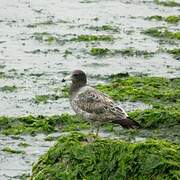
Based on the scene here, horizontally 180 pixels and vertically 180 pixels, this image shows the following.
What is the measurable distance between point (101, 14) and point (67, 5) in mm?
1374

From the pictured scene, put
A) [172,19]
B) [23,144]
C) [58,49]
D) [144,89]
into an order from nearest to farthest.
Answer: [23,144], [144,89], [58,49], [172,19]

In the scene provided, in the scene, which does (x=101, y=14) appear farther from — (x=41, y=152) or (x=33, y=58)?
(x=41, y=152)

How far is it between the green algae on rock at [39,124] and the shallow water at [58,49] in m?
0.32

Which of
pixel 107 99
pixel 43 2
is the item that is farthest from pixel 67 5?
pixel 107 99

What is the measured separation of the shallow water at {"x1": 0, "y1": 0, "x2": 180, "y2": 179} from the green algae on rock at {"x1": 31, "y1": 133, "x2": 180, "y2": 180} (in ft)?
7.88

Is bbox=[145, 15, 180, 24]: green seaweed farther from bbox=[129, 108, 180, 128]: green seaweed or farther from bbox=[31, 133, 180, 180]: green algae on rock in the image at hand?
bbox=[31, 133, 180, 180]: green algae on rock

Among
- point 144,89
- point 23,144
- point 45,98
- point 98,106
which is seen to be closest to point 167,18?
point 144,89

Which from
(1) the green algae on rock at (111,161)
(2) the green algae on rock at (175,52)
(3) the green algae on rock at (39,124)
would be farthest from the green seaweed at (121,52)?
(1) the green algae on rock at (111,161)

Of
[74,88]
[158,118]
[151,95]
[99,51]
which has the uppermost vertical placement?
[74,88]

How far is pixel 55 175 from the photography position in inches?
Answer: 328

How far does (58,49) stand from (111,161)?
10271mm

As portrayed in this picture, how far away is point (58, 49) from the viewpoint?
18.4 metres

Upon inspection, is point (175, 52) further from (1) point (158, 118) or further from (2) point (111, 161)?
(2) point (111, 161)

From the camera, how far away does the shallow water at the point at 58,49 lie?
13.9 meters
